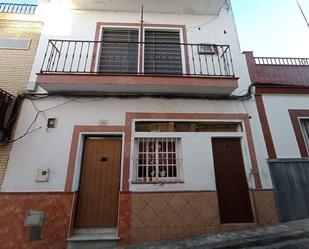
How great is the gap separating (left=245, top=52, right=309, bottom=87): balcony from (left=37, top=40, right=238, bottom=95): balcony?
29.1 inches

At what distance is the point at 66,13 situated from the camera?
601 cm

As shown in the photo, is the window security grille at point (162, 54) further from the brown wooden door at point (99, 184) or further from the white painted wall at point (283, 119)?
the white painted wall at point (283, 119)

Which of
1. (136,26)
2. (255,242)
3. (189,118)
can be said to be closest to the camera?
(255,242)

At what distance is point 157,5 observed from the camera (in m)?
6.11

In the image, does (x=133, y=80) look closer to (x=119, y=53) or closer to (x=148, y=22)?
(x=119, y=53)

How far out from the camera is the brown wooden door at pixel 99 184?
4211 millimetres

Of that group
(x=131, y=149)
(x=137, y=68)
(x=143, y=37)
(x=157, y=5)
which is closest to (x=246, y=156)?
(x=131, y=149)

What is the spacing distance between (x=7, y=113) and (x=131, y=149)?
10.5 ft

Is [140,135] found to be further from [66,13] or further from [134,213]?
[66,13]

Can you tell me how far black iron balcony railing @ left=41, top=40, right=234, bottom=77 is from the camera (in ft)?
17.7

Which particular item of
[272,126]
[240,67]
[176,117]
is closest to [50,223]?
[176,117]

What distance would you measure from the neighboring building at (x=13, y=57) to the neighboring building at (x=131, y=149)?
0.77 feet

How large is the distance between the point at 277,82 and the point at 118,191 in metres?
5.39

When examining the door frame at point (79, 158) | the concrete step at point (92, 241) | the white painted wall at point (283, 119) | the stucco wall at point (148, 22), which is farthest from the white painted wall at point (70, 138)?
the stucco wall at point (148, 22)
